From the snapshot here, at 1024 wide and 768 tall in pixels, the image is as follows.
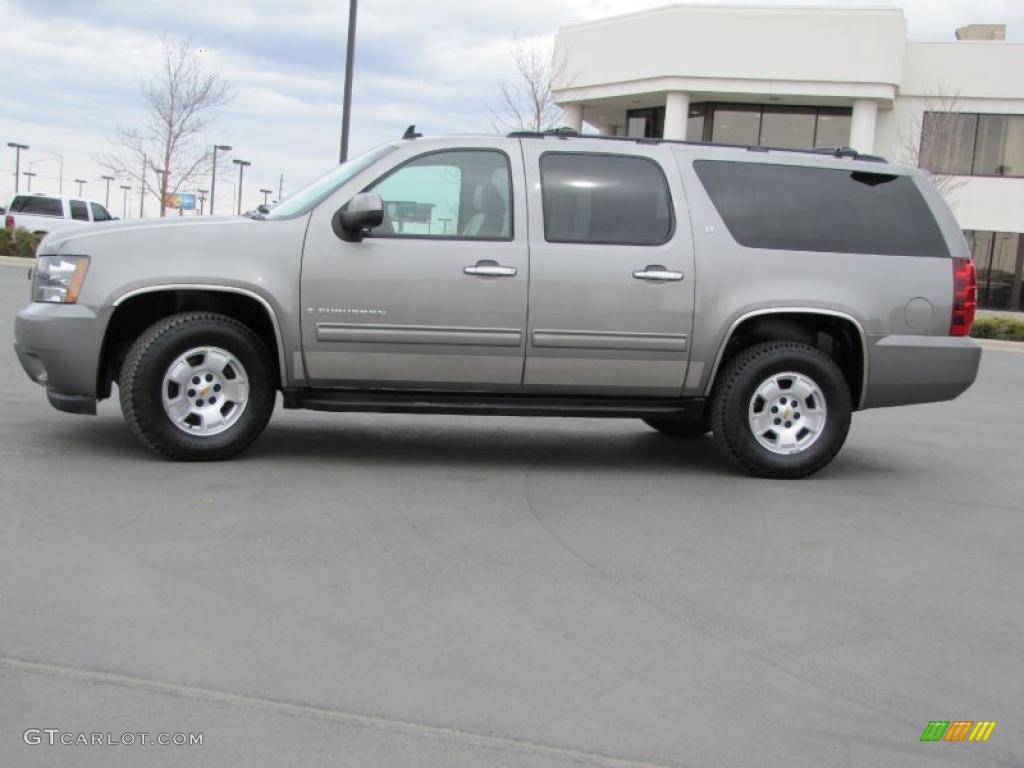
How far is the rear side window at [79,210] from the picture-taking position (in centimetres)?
3366

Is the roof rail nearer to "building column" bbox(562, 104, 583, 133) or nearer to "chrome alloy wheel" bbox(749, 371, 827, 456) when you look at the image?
"chrome alloy wheel" bbox(749, 371, 827, 456)

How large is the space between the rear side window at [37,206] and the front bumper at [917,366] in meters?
31.5

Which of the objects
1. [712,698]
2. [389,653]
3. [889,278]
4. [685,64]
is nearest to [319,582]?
[389,653]

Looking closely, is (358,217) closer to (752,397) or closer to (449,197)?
(449,197)

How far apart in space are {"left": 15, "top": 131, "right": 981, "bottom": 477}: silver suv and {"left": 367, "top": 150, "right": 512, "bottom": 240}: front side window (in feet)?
0.04

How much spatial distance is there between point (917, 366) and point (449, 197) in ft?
10.1

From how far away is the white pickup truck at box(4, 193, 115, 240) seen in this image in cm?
3366

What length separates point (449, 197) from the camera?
687 centimetres

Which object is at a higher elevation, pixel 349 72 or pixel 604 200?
pixel 349 72

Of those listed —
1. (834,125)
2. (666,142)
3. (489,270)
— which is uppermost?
(834,125)

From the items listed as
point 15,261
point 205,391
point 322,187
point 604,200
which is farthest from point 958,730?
point 15,261

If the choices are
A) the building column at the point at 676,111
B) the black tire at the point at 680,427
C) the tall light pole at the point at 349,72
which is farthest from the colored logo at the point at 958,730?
the building column at the point at 676,111

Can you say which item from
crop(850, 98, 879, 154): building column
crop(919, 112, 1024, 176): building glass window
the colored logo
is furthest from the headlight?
crop(919, 112, 1024, 176): building glass window

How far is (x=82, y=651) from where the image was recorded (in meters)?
3.79
